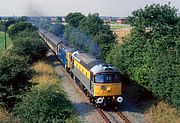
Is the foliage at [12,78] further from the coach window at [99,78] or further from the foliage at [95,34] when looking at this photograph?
the foliage at [95,34]

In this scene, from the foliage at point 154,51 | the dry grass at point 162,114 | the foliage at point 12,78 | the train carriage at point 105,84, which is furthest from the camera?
the foliage at point 12,78

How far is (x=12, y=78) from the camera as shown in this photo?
78.8ft

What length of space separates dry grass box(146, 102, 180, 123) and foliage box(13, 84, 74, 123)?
17.0 ft

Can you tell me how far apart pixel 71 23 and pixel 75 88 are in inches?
1861

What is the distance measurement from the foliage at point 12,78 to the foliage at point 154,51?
828 cm

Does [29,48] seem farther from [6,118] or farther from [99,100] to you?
[6,118]

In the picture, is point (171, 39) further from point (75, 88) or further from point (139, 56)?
point (75, 88)

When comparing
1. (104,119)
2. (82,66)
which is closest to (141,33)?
(82,66)

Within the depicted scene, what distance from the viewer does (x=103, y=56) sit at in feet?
132

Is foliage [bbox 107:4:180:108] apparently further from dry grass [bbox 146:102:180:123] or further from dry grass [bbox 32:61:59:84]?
dry grass [bbox 32:61:59:84]

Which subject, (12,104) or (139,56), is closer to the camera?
(12,104)

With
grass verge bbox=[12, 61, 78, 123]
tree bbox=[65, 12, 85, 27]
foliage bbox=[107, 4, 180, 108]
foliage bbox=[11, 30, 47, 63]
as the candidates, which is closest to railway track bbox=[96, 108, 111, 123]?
grass verge bbox=[12, 61, 78, 123]

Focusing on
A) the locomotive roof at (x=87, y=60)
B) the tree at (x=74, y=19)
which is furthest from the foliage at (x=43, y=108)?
the tree at (x=74, y=19)

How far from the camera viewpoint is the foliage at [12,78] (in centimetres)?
2360
